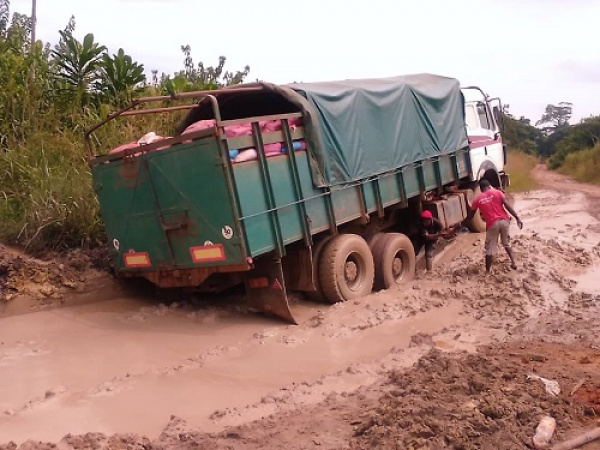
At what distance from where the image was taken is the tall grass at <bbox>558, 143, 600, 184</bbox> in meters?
31.0

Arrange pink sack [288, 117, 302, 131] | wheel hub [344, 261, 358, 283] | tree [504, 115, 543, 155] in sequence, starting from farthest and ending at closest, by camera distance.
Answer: tree [504, 115, 543, 155] → wheel hub [344, 261, 358, 283] → pink sack [288, 117, 302, 131]

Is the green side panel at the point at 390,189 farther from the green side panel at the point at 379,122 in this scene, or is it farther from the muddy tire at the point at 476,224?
the muddy tire at the point at 476,224

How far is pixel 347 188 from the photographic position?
807cm

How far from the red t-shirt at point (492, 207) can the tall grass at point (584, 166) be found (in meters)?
23.1

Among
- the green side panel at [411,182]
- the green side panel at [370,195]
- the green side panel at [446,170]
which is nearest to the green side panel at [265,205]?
the green side panel at [370,195]

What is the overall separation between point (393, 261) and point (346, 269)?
3.72ft

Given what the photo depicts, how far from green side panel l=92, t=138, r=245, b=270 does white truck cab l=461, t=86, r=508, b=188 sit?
20.5 feet

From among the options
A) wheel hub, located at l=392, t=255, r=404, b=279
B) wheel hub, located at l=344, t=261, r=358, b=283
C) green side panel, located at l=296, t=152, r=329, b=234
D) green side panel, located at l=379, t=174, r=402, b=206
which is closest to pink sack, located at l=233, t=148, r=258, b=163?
green side panel, located at l=296, t=152, r=329, b=234

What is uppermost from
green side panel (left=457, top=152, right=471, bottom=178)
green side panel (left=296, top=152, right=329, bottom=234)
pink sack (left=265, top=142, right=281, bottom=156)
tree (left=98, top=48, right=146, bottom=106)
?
tree (left=98, top=48, right=146, bottom=106)

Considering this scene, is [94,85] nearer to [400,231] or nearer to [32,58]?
[32,58]

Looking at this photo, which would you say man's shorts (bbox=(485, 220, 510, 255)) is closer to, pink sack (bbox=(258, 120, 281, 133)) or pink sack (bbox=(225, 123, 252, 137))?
pink sack (bbox=(258, 120, 281, 133))

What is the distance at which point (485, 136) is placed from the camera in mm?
12086

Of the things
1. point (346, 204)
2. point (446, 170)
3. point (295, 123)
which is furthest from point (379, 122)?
point (446, 170)

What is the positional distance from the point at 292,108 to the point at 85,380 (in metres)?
4.01
